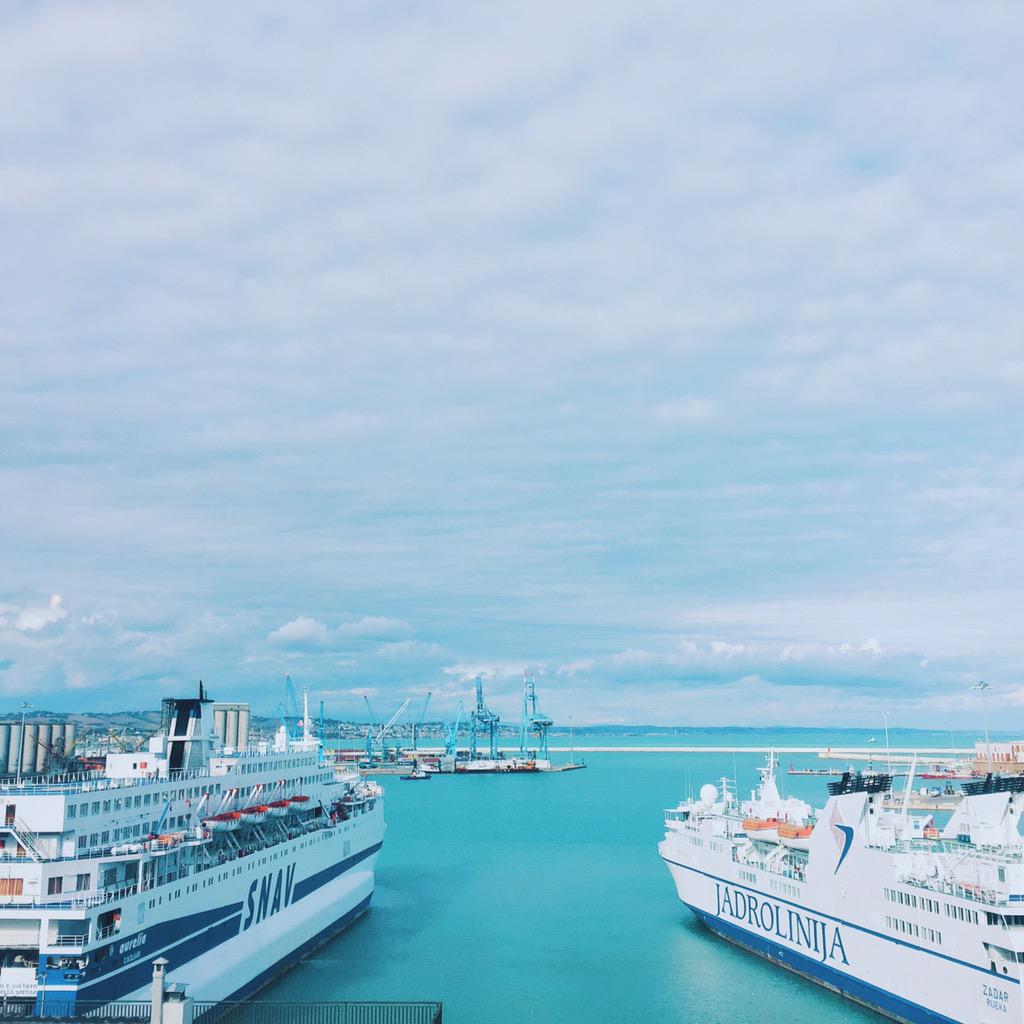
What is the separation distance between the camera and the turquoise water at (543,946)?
34.3 m

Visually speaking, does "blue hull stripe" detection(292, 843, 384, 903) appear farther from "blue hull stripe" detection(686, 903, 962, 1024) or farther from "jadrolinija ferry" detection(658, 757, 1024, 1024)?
"blue hull stripe" detection(686, 903, 962, 1024)

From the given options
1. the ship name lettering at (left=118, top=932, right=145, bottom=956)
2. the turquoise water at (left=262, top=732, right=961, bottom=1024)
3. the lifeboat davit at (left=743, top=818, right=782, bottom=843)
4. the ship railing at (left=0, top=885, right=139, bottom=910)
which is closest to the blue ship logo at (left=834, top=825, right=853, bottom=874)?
the turquoise water at (left=262, top=732, right=961, bottom=1024)

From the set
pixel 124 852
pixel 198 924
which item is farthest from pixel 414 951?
pixel 124 852

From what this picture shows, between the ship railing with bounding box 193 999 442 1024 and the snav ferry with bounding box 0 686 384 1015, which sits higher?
the snav ferry with bounding box 0 686 384 1015

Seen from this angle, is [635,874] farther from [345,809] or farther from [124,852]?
[124,852]

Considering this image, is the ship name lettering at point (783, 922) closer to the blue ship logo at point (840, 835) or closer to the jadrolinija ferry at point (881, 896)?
the jadrolinija ferry at point (881, 896)

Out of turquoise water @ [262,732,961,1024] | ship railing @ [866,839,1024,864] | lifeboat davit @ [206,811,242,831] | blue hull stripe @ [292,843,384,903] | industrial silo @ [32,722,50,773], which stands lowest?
turquoise water @ [262,732,961,1024]

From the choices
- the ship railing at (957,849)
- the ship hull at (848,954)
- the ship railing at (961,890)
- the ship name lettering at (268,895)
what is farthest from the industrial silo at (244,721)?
the ship railing at (961,890)

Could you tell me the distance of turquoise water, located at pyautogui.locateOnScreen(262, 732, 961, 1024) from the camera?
3431 centimetres

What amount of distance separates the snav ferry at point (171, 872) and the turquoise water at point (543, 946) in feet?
10.5

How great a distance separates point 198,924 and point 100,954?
5.65 metres

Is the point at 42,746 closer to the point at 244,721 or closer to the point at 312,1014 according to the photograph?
the point at 244,721

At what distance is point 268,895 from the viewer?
35875 millimetres

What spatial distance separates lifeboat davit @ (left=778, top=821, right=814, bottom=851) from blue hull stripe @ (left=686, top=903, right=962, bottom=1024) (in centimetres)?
409
